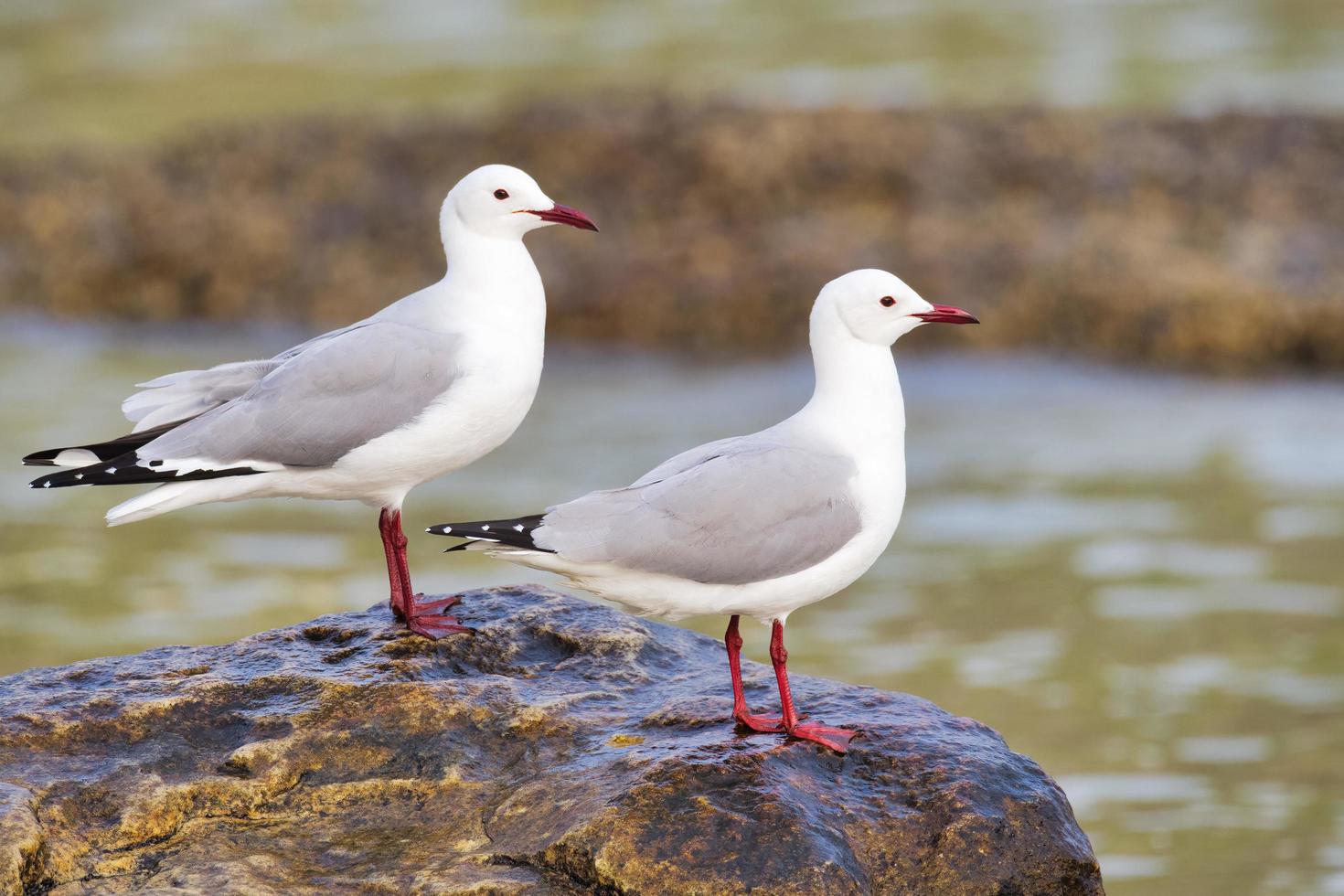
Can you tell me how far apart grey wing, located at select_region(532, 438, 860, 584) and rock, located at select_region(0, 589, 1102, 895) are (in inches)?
23.6

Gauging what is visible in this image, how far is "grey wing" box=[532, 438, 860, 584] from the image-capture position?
19.6 ft

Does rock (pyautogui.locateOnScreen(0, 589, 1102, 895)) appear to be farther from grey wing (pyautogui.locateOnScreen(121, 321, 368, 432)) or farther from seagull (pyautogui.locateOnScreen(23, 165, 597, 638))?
grey wing (pyautogui.locateOnScreen(121, 321, 368, 432))

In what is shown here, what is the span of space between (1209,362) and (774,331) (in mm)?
4392

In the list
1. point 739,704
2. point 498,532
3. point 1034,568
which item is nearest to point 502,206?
point 498,532

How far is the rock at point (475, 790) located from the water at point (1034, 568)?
11.5 ft

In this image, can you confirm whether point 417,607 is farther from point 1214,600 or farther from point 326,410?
point 1214,600

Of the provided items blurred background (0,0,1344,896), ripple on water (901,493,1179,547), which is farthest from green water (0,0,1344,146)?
ripple on water (901,493,1179,547)

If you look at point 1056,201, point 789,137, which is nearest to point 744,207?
point 789,137

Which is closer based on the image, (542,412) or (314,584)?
(314,584)

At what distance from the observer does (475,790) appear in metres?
5.91

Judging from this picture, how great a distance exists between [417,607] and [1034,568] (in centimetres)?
721

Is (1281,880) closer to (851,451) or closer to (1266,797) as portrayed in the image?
(1266,797)

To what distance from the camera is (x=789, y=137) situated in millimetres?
22312

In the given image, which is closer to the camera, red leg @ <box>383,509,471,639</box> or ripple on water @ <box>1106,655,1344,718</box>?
red leg @ <box>383,509,471,639</box>
